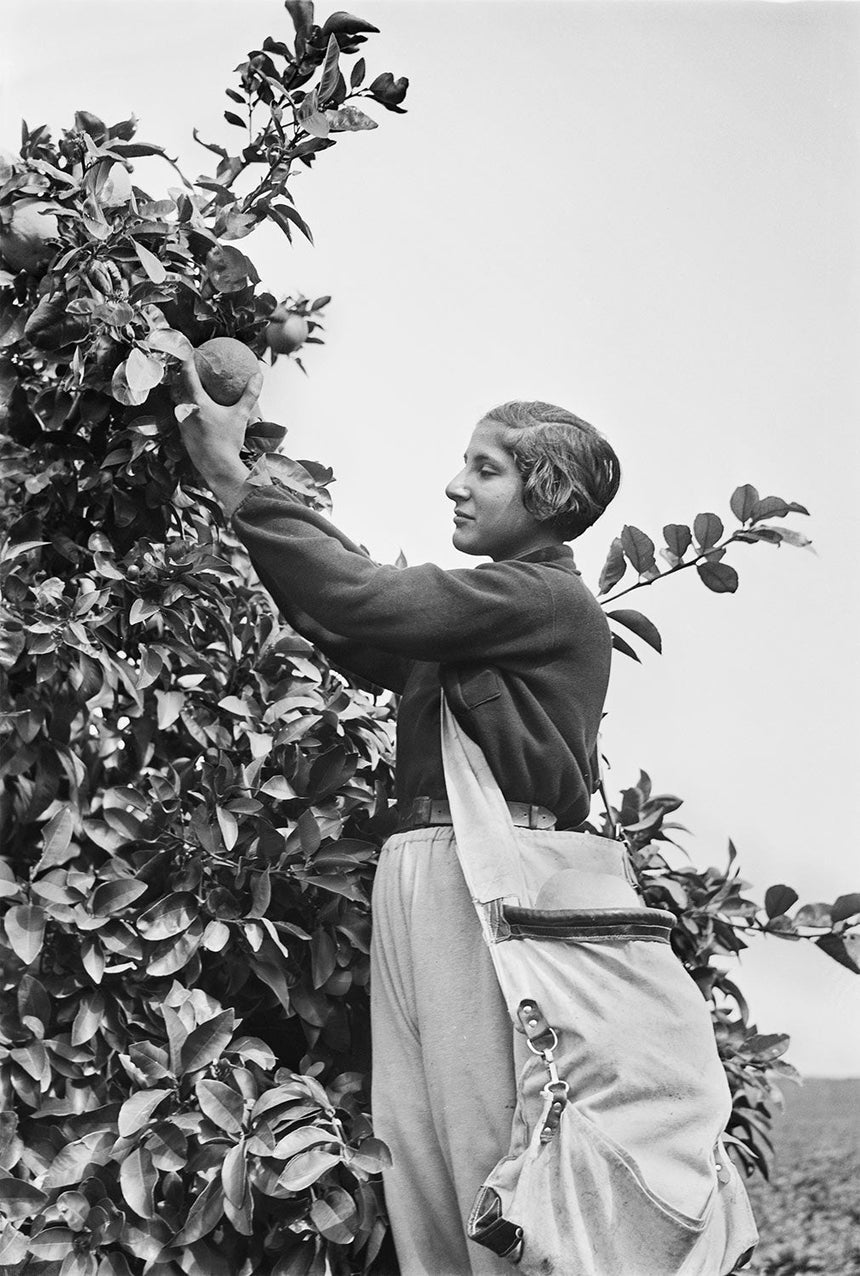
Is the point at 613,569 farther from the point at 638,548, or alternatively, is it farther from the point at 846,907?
the point at 846,907

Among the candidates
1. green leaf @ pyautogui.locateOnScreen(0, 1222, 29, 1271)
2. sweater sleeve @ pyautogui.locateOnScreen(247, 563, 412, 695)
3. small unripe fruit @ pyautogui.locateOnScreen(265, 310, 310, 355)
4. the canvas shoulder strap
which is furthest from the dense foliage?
small unripe fruit @ pyautogui.locateOnScreen(265, 310, 310, 355)

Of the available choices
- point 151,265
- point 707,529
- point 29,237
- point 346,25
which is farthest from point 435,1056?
point 346,25

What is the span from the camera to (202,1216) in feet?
5.67

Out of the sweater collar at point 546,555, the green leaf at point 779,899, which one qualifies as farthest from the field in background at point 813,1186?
the sweater collar at point 546,555

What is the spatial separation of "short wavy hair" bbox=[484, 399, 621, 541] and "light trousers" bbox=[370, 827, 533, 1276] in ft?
1.46

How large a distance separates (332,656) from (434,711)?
0.60 ft

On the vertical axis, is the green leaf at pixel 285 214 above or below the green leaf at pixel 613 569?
above

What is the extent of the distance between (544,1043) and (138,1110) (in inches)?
19.6

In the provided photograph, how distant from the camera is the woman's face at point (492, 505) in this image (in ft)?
6.44

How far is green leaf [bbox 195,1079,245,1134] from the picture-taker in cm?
175

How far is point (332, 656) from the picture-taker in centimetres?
201

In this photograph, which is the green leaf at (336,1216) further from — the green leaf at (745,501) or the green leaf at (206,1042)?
the green leaf at (745,501)

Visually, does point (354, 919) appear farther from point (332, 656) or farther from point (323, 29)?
point (323, 29)

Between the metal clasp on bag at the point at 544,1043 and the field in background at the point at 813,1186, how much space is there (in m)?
2.40
